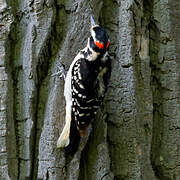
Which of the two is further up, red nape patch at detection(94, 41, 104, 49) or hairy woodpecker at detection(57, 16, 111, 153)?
red nape patch at detection(94, 41, 104, 49)

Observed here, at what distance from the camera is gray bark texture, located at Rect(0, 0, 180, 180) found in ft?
6.84

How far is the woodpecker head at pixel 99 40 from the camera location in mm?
1829

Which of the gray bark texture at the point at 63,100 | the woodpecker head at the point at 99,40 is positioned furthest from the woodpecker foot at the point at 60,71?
the woodpecker head at the point at 99,40

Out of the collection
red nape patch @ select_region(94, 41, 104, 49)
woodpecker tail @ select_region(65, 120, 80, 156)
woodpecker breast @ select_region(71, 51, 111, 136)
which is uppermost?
red nape patch @ select_region(94, 41, 104, 49)

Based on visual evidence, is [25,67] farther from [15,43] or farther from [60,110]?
[60,110]

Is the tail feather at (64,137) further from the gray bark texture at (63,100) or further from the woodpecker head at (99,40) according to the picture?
the woodpecker head at (99,40)

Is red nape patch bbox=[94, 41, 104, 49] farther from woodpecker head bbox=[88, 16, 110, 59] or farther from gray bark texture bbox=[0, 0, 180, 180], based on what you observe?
gray bark texture bbox=[0, 0, 180, 180]

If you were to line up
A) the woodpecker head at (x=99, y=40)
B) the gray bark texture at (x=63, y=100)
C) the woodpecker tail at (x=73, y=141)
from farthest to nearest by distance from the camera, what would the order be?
the gray bark texture at (x=63, y=100) < the woodpecker tail at (x=73, y=141) < the woodpecker head at (x=99, y=40)

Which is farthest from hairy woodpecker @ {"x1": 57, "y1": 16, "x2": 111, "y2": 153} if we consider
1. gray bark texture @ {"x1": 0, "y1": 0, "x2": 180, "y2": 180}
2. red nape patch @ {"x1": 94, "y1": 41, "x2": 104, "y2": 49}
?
gray bark texture @ {"x1": 0, "y1": 0, "x2": 180, "y2": 180}

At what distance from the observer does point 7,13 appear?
2.11 m

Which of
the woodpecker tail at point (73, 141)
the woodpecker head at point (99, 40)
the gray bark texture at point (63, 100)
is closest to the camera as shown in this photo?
the woodpecker head at point (99, 40)

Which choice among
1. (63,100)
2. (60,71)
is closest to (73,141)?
(63,100)

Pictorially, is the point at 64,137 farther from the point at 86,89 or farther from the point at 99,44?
the point at 99,44

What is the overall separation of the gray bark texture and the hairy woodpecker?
0.36 feet
